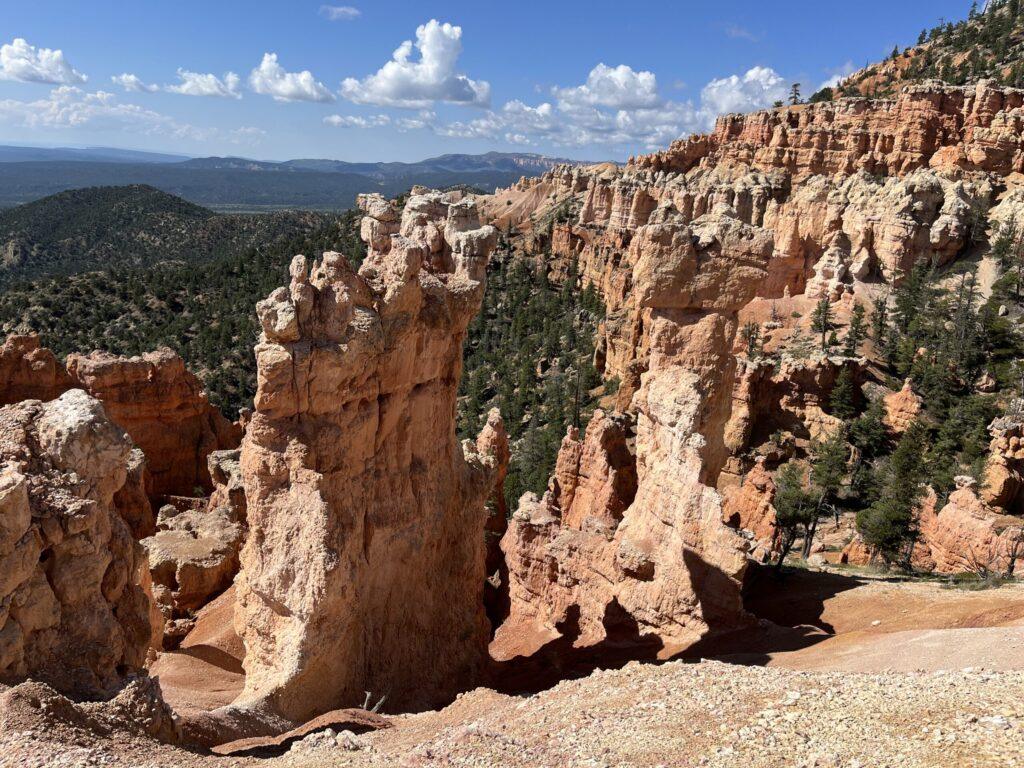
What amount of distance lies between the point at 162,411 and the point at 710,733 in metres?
26.4

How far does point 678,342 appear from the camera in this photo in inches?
742

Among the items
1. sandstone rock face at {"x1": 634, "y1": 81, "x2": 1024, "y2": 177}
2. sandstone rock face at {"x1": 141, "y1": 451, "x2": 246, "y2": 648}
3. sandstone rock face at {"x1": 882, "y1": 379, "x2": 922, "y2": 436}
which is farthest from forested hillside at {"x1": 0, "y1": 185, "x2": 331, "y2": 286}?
sandstone rock face at {"x1": 141, "y1": 451, "x2": 246, "y2": 648}

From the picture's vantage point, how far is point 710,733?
9.22 m

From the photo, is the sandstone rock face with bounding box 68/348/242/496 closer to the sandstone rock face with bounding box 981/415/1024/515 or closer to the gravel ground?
the gravel ground

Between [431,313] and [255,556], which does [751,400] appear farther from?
[255,556]

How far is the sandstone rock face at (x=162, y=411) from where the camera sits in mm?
27844

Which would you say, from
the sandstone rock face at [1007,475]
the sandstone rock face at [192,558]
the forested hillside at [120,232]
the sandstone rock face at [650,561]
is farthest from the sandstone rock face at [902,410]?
the forested hillside at [120,232]

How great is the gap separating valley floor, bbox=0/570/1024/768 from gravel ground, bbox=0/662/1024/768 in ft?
0.08

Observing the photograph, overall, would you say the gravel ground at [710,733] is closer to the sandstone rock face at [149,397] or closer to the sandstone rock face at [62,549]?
the sandstone rock face at [62,549]

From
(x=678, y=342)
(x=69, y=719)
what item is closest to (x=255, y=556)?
(x=69, y=719)

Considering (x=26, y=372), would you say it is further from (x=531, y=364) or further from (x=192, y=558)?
(x=531, y=364)

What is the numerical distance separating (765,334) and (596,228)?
42.5 metres

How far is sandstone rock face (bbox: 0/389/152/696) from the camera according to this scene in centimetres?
880

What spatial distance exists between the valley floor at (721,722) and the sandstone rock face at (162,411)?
1673cm
